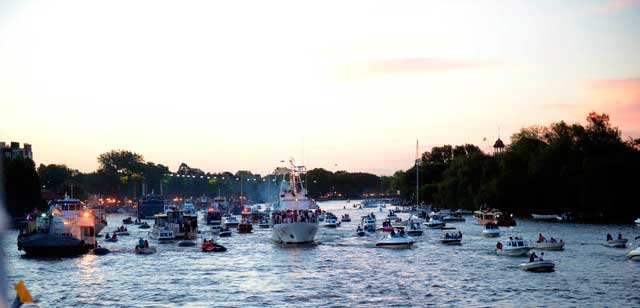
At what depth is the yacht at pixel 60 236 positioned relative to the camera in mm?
110019

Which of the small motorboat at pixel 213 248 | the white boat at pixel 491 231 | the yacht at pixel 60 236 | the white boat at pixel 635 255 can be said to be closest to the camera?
the white boat at pixel 635 255

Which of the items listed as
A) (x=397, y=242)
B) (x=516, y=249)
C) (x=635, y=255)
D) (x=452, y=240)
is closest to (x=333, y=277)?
(x=516, y=249)

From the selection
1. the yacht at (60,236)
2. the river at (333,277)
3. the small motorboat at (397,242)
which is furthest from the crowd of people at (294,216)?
the yacht at (60,236)

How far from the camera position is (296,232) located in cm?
12200

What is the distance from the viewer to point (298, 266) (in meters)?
95.1

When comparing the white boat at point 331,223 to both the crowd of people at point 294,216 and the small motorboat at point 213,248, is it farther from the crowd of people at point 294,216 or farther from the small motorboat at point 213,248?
the small motorboat at point 213,248

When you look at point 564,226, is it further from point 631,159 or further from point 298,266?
point 298,266

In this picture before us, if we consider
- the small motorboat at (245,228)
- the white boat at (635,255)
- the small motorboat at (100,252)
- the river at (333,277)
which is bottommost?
the river at (333,277)

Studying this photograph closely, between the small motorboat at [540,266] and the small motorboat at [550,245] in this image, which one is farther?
the small motorboat at [550,245]

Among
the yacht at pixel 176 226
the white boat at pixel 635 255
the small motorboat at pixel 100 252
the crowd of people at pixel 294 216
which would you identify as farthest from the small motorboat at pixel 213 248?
the white boat at pixel 635 255

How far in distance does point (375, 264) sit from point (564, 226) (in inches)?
3116

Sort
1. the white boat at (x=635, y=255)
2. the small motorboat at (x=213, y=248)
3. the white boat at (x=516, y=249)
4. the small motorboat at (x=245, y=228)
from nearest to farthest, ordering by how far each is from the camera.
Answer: the white boat at (x=635, y=255) → the white boat at (x=516, y=249) → the small motorboat at (x=213, y=248) → the small motorboat at (x=245, y=228)

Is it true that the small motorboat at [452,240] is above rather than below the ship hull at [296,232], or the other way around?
below

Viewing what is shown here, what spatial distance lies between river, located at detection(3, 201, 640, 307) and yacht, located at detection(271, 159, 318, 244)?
111 inches
